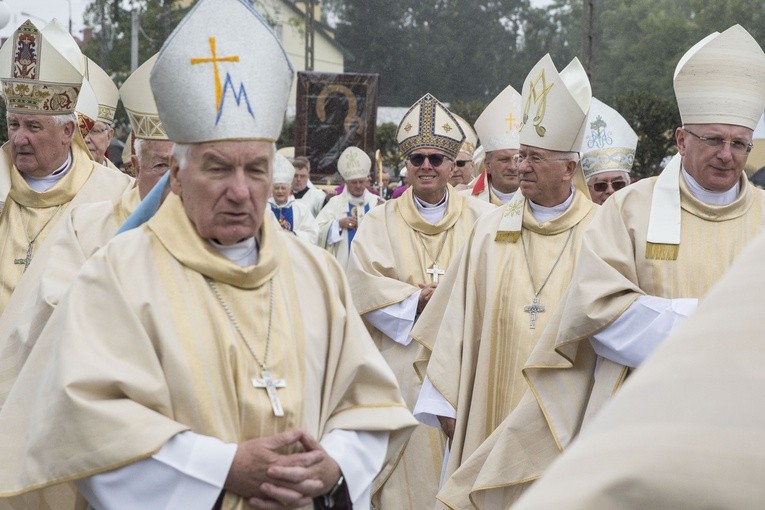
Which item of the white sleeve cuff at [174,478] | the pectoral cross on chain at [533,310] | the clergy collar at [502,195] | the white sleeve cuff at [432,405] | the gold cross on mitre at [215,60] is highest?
the gold cross on mitre at [215,60]

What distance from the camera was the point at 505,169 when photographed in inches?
403

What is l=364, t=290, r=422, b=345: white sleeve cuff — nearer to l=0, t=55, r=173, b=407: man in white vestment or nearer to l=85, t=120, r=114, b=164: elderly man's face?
l=0, t=55, r=173, b=407: man in white vestment

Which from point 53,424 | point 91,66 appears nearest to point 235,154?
point 53,424

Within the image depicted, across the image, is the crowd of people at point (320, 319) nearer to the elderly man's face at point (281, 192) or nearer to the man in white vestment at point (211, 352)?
the man in white vestment at point (211, 352)

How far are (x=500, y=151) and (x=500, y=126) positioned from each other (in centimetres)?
20

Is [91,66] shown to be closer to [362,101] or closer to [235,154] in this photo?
[235,154]

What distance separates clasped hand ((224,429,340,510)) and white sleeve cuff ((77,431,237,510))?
36mm

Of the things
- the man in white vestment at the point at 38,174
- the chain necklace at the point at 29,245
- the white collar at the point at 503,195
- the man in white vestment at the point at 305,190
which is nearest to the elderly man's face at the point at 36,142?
the man in white vestment at the point at 38,174

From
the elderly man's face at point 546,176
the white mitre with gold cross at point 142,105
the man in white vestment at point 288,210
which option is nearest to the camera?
the white mitre with gold cross at point 142,105

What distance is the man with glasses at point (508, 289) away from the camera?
21.7 ft

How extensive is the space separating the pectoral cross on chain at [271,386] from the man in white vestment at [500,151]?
6.74 metres

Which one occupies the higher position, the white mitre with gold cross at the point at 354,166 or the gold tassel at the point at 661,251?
the gold tassel at the point at 661,251

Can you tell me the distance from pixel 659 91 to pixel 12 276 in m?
49.6

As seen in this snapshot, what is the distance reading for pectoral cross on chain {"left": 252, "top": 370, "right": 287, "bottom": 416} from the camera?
3.49 metres
